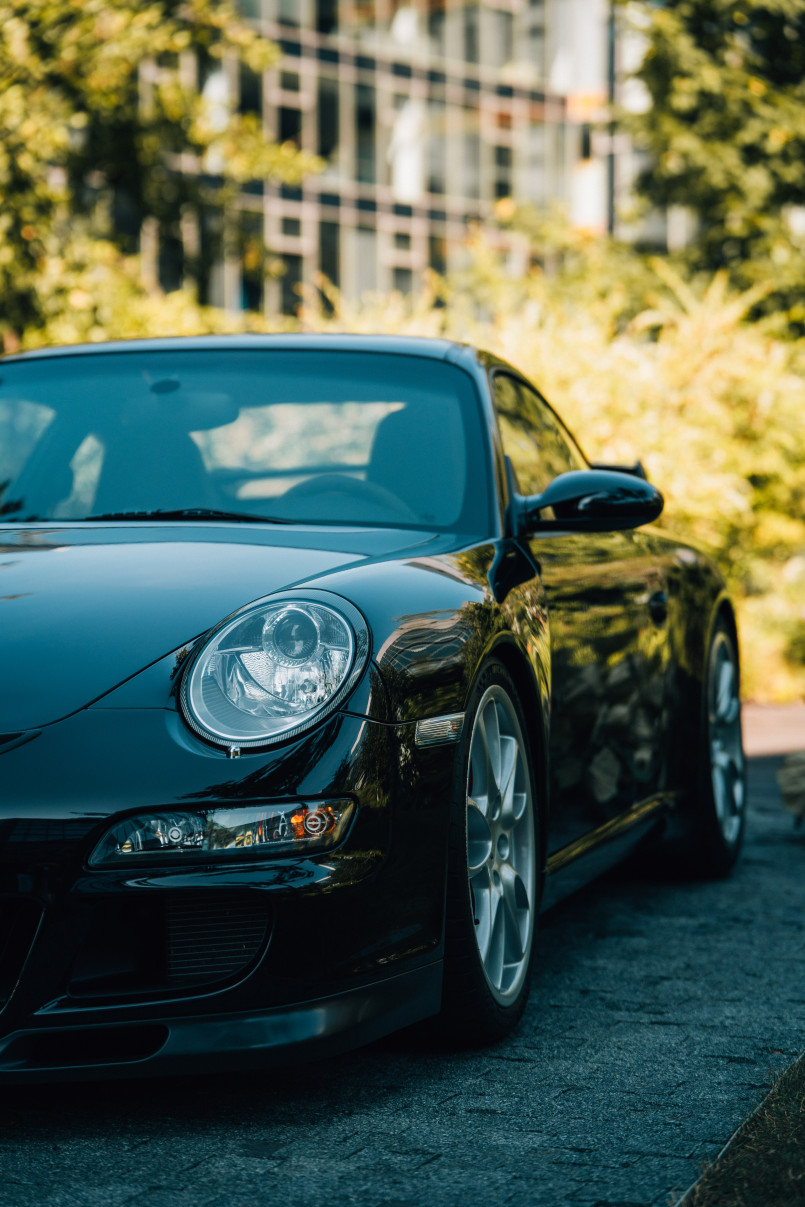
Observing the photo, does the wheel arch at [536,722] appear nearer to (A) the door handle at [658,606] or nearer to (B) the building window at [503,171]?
(A) the door handle at [658,606]

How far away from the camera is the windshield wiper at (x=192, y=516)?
3.56 meters

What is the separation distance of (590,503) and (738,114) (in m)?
17.8

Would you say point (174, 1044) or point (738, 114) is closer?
point (174, 1044)

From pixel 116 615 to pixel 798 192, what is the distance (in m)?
19.2

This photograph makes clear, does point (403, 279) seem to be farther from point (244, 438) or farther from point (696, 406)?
point (244, 438)

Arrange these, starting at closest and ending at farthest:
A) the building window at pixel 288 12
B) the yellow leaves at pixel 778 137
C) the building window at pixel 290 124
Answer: the yellow leaves at pixel 778 137, the building window at pixel 288 12, the building window at pixel 290 124

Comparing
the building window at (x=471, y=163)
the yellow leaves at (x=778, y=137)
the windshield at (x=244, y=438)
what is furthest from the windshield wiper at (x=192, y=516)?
the building window at (x=471, y=163)

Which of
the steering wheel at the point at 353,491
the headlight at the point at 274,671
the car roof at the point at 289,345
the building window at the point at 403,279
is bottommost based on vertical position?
the building window at the point at 403,279

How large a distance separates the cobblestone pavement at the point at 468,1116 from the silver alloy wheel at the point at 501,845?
18 cm

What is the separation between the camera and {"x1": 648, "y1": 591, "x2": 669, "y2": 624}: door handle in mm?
4621

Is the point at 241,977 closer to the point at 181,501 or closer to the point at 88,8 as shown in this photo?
the point at 181,501

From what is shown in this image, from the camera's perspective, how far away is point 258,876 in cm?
260

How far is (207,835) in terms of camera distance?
8.45 ft

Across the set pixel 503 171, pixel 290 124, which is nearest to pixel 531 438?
pixel 290 124
